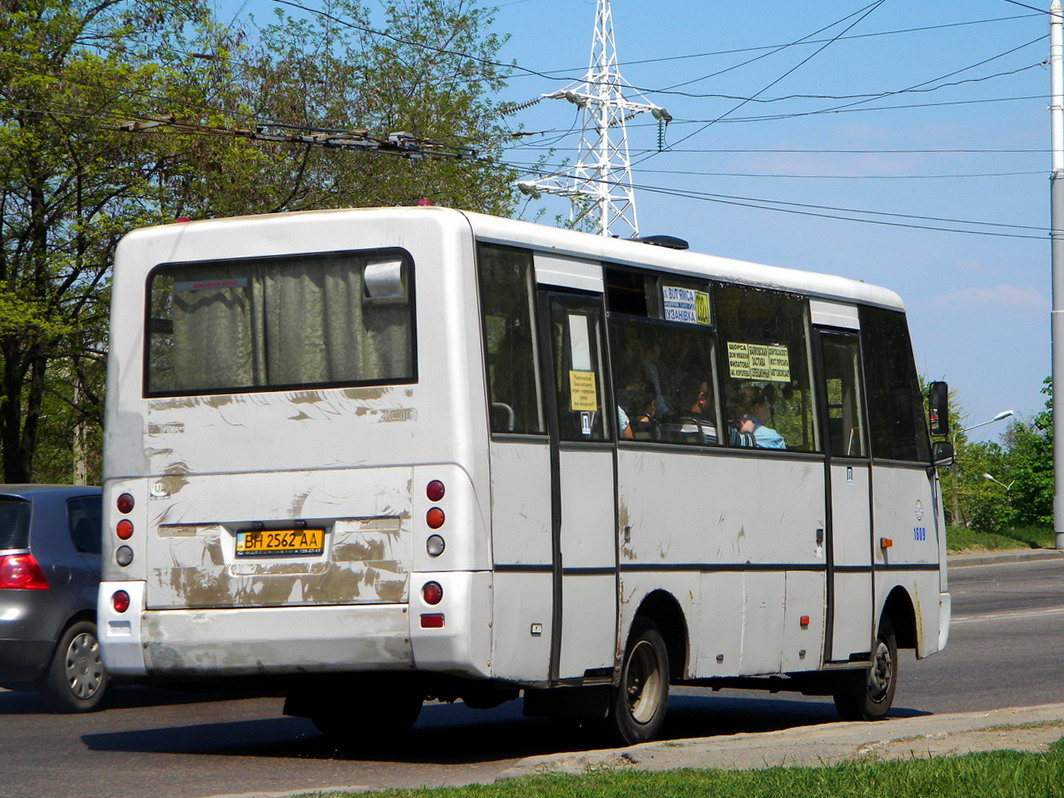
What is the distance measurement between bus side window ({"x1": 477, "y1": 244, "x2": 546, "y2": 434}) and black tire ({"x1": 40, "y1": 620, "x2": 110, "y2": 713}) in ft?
15.2

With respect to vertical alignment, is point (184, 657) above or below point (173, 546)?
below

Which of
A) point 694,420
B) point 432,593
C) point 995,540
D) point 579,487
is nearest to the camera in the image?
point 432,593

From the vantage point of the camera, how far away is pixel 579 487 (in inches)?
371

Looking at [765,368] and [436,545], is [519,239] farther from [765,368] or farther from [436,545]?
[765,368]

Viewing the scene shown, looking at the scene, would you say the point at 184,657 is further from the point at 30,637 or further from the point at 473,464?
the point at 30,637

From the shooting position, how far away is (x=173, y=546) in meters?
9.12

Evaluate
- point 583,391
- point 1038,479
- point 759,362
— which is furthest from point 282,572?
point 1038,479

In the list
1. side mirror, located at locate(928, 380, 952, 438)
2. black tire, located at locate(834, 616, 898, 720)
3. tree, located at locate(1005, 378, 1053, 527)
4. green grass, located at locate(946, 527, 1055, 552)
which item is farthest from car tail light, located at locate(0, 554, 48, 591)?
tree, located at locate(1005, 378, 1053, 527)

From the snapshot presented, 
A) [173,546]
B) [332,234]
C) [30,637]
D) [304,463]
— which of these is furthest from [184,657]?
[30,637]

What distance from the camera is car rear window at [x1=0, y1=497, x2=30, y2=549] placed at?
12.1m

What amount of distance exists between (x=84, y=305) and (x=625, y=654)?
831 inches

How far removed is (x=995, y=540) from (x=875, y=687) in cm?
2672

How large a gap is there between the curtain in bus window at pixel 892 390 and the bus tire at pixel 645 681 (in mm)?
3213

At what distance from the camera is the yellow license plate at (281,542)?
884cm
